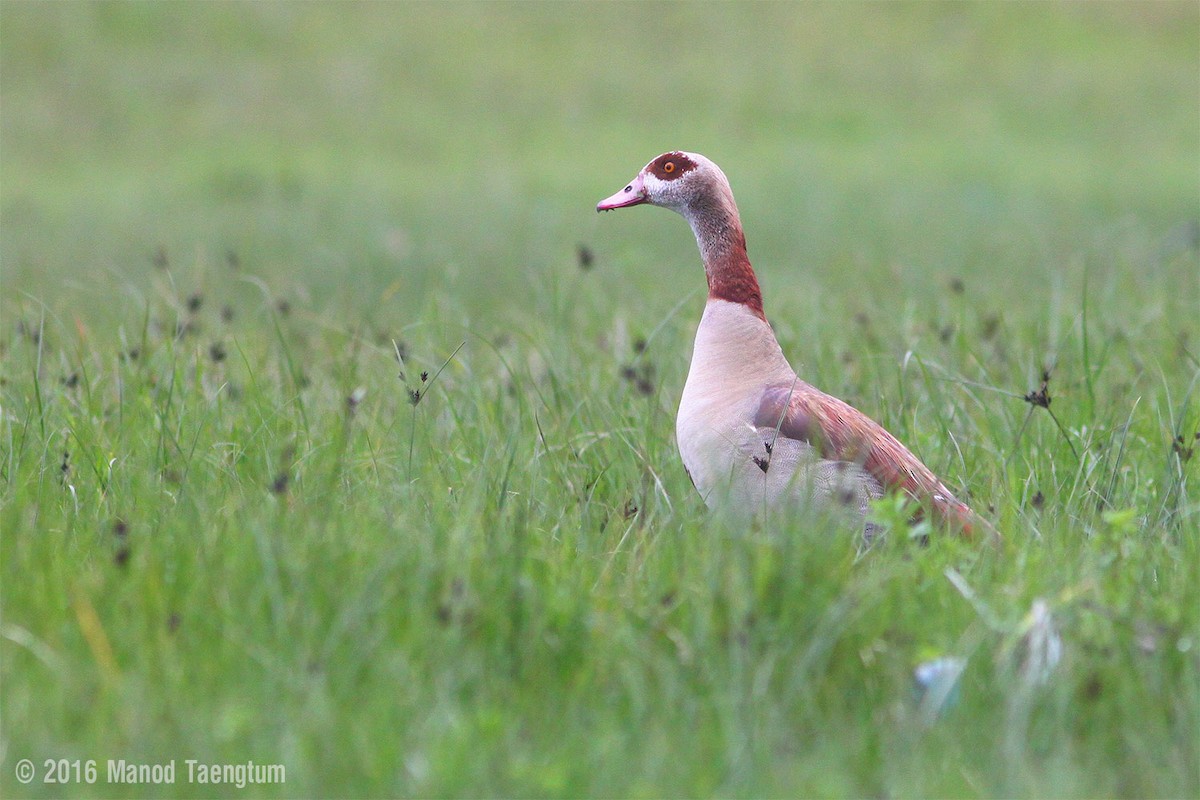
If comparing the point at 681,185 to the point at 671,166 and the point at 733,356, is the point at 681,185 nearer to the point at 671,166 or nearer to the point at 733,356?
the point at 671,166

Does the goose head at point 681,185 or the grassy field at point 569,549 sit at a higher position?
the goose head at point 681,185

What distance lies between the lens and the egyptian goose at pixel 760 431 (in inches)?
150

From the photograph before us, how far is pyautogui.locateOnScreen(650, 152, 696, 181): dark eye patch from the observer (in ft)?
14.3

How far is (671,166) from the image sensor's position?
14.5ft

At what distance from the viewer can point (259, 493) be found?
365 centimetres

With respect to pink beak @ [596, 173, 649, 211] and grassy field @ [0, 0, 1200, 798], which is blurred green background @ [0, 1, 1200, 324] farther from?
pink beak @ [596, 173, 649, 211]

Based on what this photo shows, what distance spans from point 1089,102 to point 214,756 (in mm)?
24586

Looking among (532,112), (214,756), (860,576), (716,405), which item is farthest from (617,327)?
(532,112)

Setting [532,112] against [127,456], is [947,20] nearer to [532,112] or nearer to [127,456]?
[532,112]

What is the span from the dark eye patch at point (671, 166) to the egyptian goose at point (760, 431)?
1.6 inches

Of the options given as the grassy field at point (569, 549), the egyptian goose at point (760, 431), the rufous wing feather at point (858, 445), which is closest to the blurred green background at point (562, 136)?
the grassy field at point (569, 549)

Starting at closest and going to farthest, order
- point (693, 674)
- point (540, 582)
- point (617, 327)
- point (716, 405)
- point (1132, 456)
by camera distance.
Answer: point (693, 674)
point (540, 582)
point (716, 405)
point (1132, 456)
point (617, 327)

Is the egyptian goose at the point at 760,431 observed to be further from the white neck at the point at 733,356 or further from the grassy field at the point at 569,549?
the grassy field at the point at 569,549

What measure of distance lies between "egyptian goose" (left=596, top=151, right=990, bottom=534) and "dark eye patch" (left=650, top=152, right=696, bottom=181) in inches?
1.6
